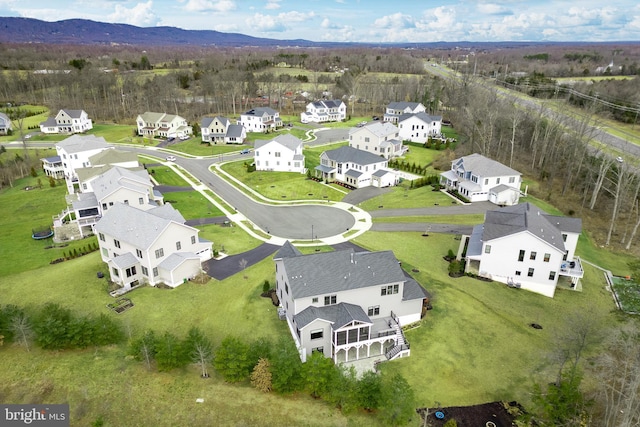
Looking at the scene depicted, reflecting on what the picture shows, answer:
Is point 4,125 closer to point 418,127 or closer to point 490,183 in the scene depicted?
point 418,127

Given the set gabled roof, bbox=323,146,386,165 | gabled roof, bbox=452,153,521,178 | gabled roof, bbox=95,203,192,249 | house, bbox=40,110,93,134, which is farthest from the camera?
house, bbox=40,110,93,134

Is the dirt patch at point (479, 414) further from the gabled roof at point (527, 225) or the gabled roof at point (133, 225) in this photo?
the gabled roof at point (133, 225)

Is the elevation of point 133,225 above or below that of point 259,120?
below

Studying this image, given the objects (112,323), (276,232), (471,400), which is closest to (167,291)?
(112,323)

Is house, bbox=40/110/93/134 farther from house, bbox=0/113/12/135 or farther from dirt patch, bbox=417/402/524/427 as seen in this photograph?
dirt patch, bbox=417/402/524/427

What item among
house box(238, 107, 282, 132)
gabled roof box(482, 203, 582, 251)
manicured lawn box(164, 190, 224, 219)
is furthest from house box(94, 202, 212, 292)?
house box(238, 107, 282, 132)

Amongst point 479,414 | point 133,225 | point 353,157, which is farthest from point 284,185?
point 479,414
